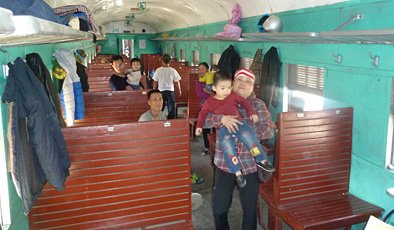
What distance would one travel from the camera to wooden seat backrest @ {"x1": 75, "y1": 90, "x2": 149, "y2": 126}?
598cm

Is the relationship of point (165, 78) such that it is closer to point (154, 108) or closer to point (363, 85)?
point (154, 108)

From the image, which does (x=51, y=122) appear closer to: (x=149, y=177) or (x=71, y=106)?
(x=149, y=177)

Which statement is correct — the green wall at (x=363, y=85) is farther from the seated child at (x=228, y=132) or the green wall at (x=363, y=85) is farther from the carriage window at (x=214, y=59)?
the carriage window at (x=214, y=59)

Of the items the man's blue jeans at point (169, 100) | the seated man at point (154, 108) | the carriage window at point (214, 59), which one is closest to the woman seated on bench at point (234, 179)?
the seated man at point (154, 108)

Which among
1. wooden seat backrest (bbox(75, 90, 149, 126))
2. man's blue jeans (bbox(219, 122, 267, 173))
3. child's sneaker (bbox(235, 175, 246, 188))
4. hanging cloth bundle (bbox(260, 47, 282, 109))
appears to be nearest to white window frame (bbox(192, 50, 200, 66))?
hanging cloth bundle (bbox(260, 47, 282, 109))

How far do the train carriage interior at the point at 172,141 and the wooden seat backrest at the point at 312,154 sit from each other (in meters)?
0.01

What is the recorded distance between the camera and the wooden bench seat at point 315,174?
3.83m

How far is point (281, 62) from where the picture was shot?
6750 mm

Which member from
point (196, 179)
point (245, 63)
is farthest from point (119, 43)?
point (196, 179)

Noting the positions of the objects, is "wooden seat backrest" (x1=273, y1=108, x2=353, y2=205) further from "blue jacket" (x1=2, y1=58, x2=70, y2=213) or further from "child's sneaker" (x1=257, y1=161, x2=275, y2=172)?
"blue jacket" (x1=2, y1=58, x2=70, y2=213)

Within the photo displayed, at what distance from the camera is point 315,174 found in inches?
164

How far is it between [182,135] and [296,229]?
1543mm

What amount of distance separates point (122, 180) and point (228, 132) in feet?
3.81

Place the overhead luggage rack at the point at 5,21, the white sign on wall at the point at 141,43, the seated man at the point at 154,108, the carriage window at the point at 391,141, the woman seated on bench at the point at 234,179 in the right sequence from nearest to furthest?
the overhead luggage rack at the point at 5,21
the woman seated on bench at the point at 234,179
the carriage window at the point at 391,141
the seated man at the point at 154,108
the white sign on wall at the point at 141,43
